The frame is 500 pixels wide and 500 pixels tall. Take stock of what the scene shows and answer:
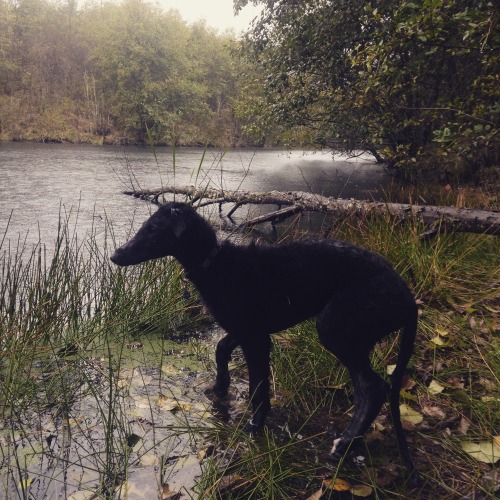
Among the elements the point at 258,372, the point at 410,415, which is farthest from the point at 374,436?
the point at 258,372

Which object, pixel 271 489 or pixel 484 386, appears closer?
pixel 271 489

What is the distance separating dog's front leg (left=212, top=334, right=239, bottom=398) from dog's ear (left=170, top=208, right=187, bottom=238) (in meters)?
0.90

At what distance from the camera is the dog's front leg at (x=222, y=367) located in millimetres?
3098

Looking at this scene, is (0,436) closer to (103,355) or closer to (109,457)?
(109,457)

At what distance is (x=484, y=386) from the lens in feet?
9.59

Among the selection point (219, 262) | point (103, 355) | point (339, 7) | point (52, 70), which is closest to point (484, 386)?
point (219, 262)

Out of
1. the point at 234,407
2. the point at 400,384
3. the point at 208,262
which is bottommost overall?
the point at 234,407

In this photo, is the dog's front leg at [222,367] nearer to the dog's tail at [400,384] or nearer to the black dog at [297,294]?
the black dog at [297,294]

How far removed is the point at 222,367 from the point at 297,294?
0.98m

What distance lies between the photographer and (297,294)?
8.38ft

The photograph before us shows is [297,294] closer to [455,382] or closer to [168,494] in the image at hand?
[168,494]

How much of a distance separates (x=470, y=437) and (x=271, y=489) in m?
1.23

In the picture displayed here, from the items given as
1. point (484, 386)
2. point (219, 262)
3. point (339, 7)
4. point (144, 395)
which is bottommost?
point (144, 395)

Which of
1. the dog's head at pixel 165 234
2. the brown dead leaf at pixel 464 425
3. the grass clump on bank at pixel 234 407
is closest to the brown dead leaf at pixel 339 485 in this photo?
the grass clump on bank at pixel 234 407
